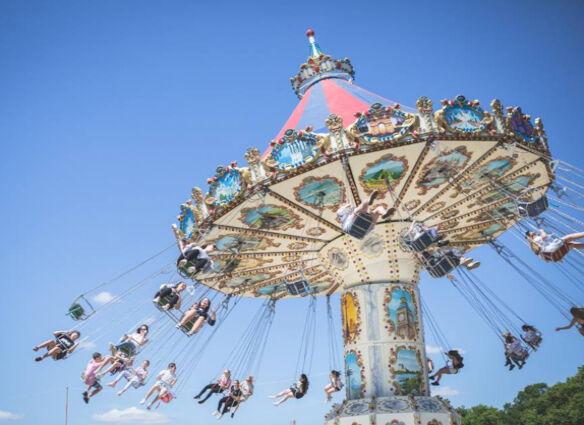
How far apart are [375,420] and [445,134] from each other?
13.9 ft

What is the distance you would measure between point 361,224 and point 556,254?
8.61 ft

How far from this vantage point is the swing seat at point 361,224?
6.60 meters

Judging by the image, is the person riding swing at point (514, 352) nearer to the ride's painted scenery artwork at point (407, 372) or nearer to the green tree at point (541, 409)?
the ride's painted scenery artwork at point (407, 372)

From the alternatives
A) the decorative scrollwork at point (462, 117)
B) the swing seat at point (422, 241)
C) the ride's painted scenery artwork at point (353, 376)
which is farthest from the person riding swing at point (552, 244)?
the ride's painted scenery artwork at point (353, 376)

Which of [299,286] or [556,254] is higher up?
[299,286]

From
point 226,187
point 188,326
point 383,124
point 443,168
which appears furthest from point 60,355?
point 443,168

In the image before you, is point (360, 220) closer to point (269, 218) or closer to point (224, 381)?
point (269, 218)

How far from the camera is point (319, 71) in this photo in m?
11.3

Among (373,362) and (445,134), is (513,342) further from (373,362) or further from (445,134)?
(445,134)

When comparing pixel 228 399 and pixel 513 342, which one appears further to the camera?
pixel 228 399

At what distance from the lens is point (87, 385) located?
8.98 m

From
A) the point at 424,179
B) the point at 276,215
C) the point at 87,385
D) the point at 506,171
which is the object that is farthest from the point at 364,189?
the point at 87,385

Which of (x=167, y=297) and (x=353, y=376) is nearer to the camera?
(x=167, y=297)

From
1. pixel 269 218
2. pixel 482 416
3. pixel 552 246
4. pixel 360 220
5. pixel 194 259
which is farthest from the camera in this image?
pixel 482 416
